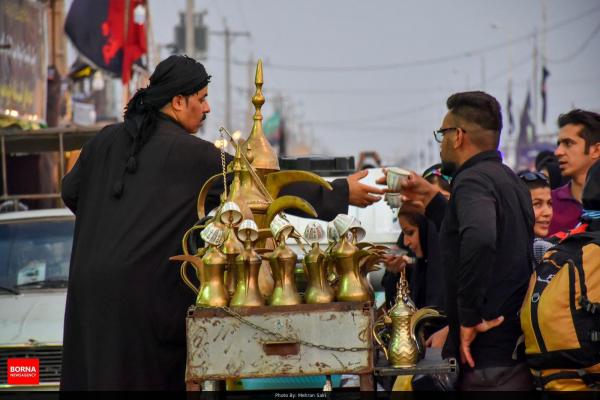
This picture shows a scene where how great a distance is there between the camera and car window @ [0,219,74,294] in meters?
9.30

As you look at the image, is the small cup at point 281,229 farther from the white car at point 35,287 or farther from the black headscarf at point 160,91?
the white car at point 35,287

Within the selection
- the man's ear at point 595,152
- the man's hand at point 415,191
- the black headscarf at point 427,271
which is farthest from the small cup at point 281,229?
the man's ear at point 595,152

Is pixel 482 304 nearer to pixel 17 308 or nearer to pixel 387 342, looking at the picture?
pixel 387 342

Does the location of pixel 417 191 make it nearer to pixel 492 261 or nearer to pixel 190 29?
pixel 492 261

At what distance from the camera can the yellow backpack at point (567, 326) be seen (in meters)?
4.98

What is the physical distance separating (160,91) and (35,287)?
427 centimetres

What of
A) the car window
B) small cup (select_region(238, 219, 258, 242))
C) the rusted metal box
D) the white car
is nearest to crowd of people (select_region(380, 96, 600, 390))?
the rusted metal box

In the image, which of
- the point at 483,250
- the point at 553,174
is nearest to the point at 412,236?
the point at 483,250

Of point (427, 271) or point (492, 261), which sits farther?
point (427, 271)

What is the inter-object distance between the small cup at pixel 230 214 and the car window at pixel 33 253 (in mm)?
4783

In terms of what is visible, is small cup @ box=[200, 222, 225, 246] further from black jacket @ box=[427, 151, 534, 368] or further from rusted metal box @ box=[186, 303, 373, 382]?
black jacket @ box=[427, 151, 534, 368]

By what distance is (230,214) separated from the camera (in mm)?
4730

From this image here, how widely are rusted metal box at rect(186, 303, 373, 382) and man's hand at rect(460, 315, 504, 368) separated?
2.77 feet

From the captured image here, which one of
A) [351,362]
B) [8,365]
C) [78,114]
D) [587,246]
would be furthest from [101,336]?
[78,114]
